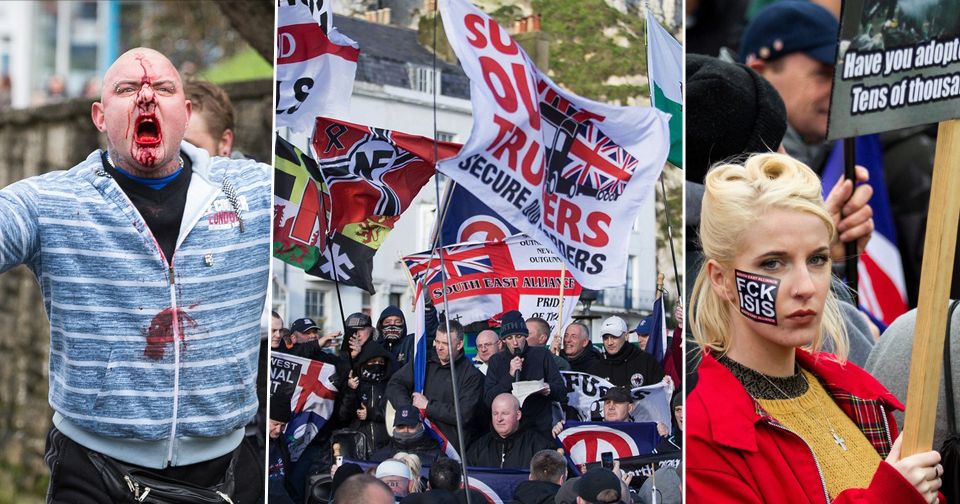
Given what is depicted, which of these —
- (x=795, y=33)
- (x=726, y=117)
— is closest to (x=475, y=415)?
(x=726, y=117)

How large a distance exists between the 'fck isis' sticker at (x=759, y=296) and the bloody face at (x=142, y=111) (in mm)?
1476

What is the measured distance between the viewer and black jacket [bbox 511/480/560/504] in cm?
348

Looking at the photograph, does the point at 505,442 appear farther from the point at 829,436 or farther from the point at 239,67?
the point at 239,67

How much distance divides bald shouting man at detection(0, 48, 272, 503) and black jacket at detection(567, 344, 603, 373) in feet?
2.88

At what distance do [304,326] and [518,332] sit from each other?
50 cm

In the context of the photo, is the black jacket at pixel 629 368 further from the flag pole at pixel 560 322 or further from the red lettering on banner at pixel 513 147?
the red lettering on banner at pixel 513 147

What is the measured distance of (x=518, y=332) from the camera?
11.6 ft

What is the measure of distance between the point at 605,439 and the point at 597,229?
19.4 inches

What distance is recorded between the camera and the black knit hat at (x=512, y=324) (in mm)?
3518

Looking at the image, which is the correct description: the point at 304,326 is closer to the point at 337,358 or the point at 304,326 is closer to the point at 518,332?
the point at 337,358

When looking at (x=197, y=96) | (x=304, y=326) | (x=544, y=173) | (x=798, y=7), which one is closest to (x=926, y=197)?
(x=798, y=7)

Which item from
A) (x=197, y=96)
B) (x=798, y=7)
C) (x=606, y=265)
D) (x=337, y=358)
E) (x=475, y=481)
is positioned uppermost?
(x=798, y=7)

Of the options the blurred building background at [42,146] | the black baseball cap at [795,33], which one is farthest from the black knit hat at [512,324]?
the black baseball cap at [795,33]

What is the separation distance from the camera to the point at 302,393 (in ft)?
11.2
